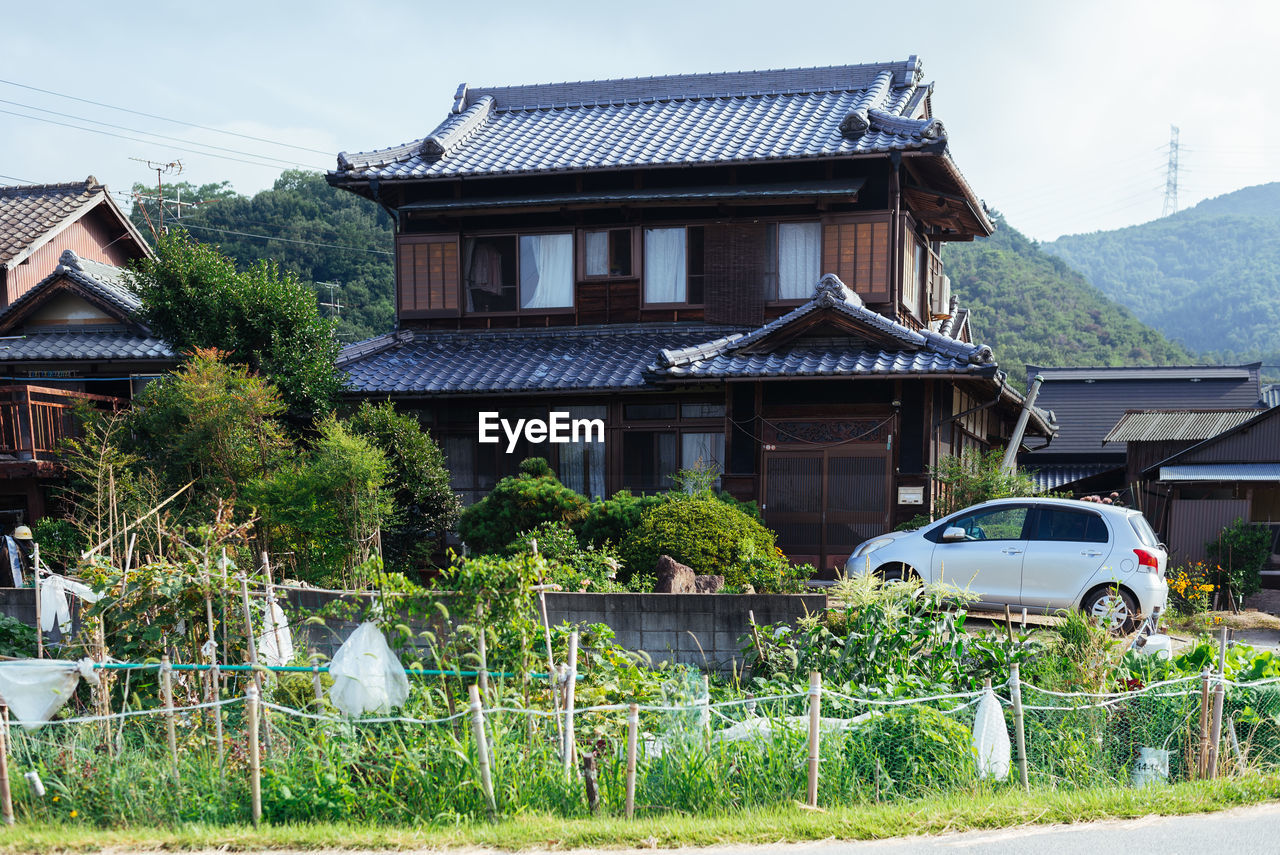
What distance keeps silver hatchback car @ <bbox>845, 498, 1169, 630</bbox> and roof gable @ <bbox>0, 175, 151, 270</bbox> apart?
72.8 ft

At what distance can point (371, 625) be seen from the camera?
285 inches

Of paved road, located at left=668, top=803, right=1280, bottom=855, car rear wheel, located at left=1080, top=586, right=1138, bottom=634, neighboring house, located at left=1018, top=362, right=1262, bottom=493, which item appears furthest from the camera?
neighboring house, located at left=1018, top=362, right=1262, bottom=493

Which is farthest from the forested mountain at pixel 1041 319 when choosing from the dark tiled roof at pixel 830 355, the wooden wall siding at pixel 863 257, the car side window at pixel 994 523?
the car side window at pixel 994 523

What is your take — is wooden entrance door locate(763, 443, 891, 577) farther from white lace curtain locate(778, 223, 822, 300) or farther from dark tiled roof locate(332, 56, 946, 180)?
dark tiled roof locate(332, 56, 946, 180)

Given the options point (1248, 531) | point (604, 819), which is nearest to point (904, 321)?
point (1248, 531)

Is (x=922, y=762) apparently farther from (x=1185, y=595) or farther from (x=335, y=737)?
(x=1185, y=595)

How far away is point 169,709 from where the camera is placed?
269 inches

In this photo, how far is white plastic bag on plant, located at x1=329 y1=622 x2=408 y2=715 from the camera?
7047 mm

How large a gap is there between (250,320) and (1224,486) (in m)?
16.0

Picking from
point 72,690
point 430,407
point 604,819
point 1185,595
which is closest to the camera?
point 604,819

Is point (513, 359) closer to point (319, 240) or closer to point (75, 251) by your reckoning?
point (75, 251)

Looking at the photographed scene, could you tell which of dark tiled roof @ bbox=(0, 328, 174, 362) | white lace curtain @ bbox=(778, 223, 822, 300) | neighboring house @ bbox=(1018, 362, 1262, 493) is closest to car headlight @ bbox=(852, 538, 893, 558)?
white lace curtain @ bbox=(778, 223, 822, 300)

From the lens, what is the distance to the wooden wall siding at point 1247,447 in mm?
16922

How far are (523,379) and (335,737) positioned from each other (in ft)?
31.6
